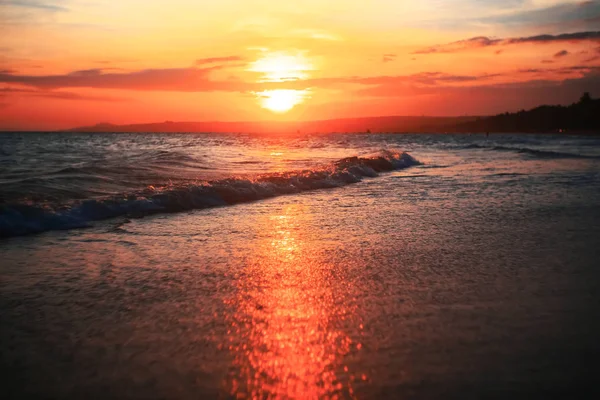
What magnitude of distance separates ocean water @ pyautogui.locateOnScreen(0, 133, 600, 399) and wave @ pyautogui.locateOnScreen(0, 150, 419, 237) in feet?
0.17

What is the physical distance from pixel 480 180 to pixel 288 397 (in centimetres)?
1245

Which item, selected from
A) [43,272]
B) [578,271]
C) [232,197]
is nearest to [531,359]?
[578,271]

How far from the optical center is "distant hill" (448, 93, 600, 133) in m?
109

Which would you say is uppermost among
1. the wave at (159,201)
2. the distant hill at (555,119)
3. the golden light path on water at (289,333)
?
the distant hill at (555,119)

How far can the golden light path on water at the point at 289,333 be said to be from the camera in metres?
2.38

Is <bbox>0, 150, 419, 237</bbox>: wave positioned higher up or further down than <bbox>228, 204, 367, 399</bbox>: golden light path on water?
higher up

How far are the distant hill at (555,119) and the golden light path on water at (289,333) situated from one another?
108112mm

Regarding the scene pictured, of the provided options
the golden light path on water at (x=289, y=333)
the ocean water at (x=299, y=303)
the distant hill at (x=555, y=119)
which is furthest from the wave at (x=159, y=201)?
the distant hill at (x=555, y=119)

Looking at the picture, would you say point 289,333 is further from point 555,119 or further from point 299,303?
point 555,119

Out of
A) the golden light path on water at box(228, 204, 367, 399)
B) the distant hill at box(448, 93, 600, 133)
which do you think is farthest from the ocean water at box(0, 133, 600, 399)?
the distant hill at box(448, 93, 600, 133)

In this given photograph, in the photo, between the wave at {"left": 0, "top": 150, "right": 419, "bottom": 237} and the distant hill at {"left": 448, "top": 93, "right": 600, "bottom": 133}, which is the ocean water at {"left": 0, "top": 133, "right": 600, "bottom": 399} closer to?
the wave at {"left": 0, "top": 150, "right": 419, "bottom": 237}

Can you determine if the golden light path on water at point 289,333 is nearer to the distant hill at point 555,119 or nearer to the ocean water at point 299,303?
the ocean water at point 299,303

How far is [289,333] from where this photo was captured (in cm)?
302

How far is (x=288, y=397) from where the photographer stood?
2.26 m
